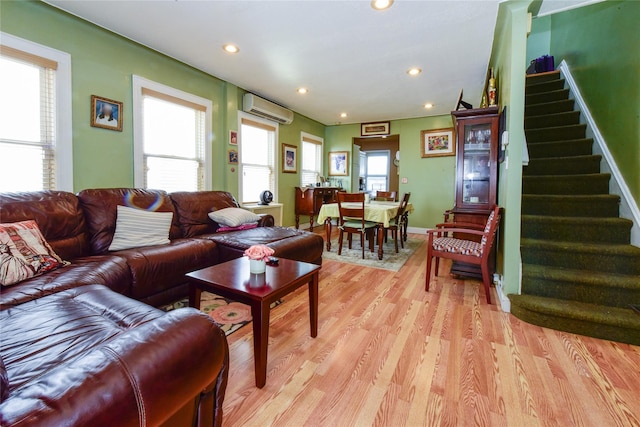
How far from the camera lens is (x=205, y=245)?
8.25ft

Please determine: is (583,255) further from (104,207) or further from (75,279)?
(104,207)

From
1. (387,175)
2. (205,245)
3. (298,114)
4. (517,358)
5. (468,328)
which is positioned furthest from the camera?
(387,175)

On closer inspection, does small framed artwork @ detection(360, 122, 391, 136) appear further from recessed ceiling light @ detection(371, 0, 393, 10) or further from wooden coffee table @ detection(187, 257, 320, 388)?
wooden coffee table @ detection(187, 257, 320, 388)

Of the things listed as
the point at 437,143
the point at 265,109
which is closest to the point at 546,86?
the point at 437,143

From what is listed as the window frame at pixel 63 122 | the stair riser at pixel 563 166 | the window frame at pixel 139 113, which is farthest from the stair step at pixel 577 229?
the window frame at pixel 63 122

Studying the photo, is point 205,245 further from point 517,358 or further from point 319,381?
point 517,358

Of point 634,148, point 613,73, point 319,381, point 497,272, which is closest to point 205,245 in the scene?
point 319,381

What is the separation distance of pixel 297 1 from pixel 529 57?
4.13 metres

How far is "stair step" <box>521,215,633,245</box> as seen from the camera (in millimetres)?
2375

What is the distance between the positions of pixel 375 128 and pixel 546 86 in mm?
3075


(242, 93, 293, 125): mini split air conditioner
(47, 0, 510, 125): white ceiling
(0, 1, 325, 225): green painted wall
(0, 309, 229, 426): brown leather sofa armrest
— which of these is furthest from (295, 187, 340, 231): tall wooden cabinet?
(0, 309, 229, 426): brown leather sofa armrest

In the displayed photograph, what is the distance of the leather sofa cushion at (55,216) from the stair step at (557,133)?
4.76m

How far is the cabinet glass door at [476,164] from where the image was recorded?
3.06 meters

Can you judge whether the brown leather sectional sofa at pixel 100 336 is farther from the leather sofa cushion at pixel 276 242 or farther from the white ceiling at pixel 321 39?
the white ceiling at pixel 321 39
